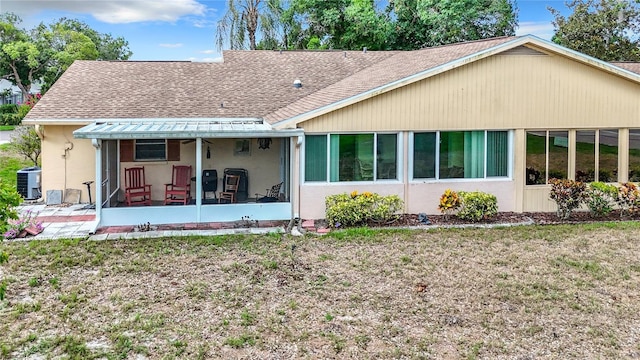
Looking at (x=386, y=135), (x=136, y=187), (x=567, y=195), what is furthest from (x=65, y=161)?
(x=567, y=195)

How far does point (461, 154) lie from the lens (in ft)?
44.0

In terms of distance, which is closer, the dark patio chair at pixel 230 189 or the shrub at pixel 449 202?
the shrub at pixel 449 202

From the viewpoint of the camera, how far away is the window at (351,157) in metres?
12.7

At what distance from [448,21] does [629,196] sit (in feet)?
59.0

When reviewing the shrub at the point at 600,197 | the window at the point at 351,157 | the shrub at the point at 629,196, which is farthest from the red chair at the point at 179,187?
the shrub at the point at 629,196

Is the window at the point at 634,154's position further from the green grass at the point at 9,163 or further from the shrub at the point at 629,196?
the green grass at the point at 9,163

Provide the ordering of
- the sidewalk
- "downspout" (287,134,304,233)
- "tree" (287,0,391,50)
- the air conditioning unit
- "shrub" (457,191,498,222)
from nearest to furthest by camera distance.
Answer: the sidewalk, "downspout" (287,134,304,233), "shrub" (457,191,498,222), the air conditioning unit, "tree" (287,0,391,50)

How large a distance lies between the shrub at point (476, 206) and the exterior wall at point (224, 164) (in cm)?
544

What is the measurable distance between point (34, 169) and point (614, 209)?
17.1m

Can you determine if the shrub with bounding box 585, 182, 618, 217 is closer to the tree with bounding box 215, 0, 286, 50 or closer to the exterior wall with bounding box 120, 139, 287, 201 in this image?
the exterior wall with bounding box 120, 139, 287, 201

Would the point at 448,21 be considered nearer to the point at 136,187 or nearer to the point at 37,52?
the point at 136,187

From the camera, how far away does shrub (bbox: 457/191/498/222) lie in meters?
12.6

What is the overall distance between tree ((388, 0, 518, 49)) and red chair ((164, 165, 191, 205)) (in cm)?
1913

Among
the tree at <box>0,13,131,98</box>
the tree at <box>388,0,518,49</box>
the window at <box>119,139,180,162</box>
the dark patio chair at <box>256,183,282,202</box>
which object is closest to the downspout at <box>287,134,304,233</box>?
the dark patio chair at <box>256,183,282,202</box>
